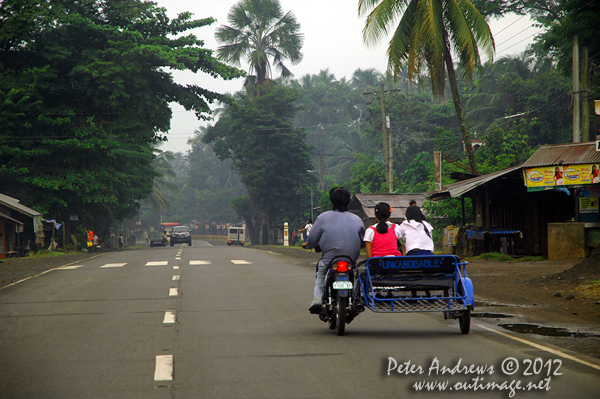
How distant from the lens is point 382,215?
885 cm

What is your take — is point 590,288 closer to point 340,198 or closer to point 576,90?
point 340,198

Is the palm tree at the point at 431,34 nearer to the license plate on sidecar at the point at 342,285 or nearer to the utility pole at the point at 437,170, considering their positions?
the utility pole at the point at 437,170

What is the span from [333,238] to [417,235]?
1313 mm

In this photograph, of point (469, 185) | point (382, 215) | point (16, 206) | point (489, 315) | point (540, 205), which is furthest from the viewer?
point (16, 206)

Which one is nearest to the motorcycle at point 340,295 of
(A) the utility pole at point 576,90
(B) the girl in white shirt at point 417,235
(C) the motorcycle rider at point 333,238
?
(C) the motorcycle rider at point 333,238

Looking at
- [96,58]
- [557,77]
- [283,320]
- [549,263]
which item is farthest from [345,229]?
[557,77]

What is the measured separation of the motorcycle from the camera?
8023 millimetres

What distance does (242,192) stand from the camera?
4451 inches

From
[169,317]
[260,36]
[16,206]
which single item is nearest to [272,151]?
[260,36]

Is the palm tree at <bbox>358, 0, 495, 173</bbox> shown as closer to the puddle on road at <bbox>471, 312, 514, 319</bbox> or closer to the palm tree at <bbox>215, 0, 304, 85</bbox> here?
the puddle on road at <bbox>471, 312, 514, 319</bbox>

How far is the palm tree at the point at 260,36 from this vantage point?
61469mm

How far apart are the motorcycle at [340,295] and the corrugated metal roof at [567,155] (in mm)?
13830

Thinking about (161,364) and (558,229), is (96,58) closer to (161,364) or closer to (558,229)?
(558,229)

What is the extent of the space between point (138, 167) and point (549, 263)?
33.1 meters
